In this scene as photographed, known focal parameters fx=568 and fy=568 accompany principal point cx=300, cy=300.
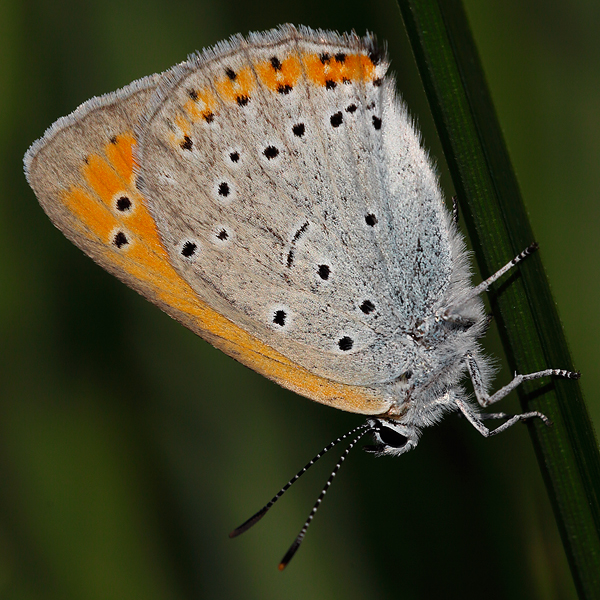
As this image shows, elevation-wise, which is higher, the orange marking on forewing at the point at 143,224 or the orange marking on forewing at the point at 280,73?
the orange marking on forewing at the point at 280,73

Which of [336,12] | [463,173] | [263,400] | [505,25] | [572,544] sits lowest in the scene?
[572,544]

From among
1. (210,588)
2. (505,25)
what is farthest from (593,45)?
(210,588)

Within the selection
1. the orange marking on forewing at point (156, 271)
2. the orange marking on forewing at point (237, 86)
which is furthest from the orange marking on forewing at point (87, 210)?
the orange marking on forewing at point (237, 86)

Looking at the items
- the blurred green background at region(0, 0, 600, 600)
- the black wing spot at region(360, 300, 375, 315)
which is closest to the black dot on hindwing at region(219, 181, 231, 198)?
the black wing spot at region(360, 300, 375, 315)

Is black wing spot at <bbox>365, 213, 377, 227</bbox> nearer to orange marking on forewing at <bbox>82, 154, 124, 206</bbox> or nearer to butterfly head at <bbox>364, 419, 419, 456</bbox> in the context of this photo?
butterfly head at <bbox>364, 419, 419, 456</bbox>

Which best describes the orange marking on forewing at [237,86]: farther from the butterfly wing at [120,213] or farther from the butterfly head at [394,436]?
the butterfly head at [394,436]

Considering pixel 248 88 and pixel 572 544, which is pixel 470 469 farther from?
pixel 248 88
